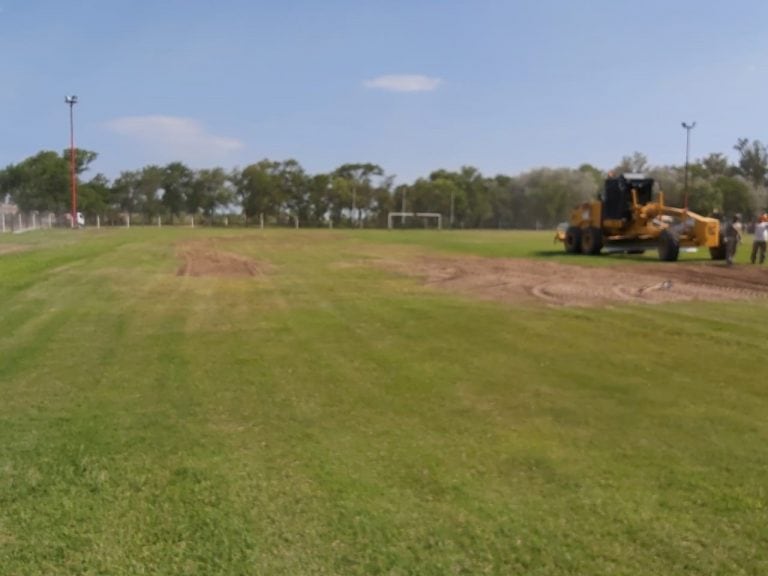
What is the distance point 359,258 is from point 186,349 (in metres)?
16.3

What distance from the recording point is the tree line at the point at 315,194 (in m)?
100

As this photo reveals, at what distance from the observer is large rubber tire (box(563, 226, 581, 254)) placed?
3048 cm

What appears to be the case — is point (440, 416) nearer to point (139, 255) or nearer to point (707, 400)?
point (707, 400)

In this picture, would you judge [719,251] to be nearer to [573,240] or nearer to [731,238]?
[731,238]

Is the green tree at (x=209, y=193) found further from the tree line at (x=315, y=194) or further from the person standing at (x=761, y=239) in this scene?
the person standing at (x=761, y=239)

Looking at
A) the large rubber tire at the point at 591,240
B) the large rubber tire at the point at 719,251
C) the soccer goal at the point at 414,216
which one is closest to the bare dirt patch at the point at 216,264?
the large rubber tire at the point at 591,240

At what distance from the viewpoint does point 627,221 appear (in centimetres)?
2884

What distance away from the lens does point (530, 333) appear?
11008mm

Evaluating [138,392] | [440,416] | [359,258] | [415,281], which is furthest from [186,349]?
[359,258]

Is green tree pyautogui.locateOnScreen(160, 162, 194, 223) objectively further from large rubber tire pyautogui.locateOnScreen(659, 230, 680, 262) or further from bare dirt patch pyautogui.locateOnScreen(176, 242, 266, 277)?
large rubber tire pyautogui.locateOnScreen(659, 230, 680, 262)

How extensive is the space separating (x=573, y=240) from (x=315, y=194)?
75.3 metres

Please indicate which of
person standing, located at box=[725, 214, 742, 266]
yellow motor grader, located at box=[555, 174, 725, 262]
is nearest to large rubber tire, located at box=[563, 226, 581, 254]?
yellow motor grader, located at box=[555, 174, 725, 262]

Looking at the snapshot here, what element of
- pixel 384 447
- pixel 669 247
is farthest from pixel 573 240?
pixel 384 447

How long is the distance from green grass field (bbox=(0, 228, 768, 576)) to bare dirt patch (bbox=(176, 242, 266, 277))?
8084 mm
